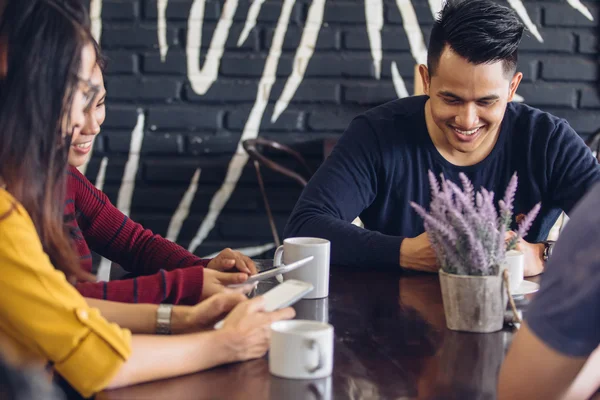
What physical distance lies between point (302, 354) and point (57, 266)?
0.35 m

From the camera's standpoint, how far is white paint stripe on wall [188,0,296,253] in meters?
3.10

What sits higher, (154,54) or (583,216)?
(154,54)

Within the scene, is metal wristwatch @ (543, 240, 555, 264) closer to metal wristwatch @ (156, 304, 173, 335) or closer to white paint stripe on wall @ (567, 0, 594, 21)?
metal wristwatch @ (156, 304, 173, 335)

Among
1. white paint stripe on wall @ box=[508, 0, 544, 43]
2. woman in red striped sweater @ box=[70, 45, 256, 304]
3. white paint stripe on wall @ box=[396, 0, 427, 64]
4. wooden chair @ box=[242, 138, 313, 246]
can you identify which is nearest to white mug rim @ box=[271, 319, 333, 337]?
woman in red striped sweater @ box=[70, 45, 256, 304]

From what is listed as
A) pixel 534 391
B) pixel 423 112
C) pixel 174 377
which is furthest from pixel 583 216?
pixel 423 112

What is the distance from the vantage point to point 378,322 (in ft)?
3.87

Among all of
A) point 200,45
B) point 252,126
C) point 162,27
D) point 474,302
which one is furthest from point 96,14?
point 474,302

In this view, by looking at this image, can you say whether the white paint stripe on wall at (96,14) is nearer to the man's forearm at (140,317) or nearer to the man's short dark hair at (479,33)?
the man's short dark hair at (479,33)

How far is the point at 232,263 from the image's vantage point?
4.67 ft

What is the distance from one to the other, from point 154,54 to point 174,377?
7.70 ft

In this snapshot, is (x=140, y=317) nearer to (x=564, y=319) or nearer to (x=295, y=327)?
(x=295, y=327)

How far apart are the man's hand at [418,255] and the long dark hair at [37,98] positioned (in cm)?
74

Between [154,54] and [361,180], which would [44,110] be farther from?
[154,54]

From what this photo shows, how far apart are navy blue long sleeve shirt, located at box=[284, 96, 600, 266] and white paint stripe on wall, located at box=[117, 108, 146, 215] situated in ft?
4.80
